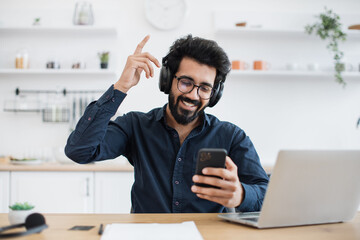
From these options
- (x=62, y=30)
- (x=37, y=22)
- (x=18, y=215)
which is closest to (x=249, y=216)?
(x=18, y=215)

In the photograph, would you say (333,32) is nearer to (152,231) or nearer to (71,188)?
(71,188)

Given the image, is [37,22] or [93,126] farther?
[37,22]

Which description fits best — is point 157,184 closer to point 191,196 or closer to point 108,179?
point 191,196

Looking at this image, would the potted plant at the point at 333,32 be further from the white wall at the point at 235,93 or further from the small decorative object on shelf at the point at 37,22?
the small decorative object on shelf at the point at 37,22

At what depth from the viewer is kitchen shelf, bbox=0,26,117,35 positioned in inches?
124

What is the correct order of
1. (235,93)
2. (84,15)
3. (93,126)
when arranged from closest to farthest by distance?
(93,126) → (84,15) → (235,93)

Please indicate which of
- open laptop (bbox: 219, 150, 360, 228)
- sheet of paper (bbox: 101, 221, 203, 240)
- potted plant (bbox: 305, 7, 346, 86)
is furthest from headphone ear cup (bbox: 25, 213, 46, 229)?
potted plant (bbox: 305, 7, 346, 86)

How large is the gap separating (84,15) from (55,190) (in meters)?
1.49

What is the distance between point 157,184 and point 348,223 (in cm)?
70

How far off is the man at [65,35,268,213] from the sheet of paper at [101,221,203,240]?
37 centimetres

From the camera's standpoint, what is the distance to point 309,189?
1001 mm

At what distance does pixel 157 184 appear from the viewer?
148cm

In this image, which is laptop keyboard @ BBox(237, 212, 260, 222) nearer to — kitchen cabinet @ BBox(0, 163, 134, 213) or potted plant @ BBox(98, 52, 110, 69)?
kitchen cabinet @ BBox(0, 163, 134, 213)

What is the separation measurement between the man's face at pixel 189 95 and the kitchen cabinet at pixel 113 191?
4.30 feet
